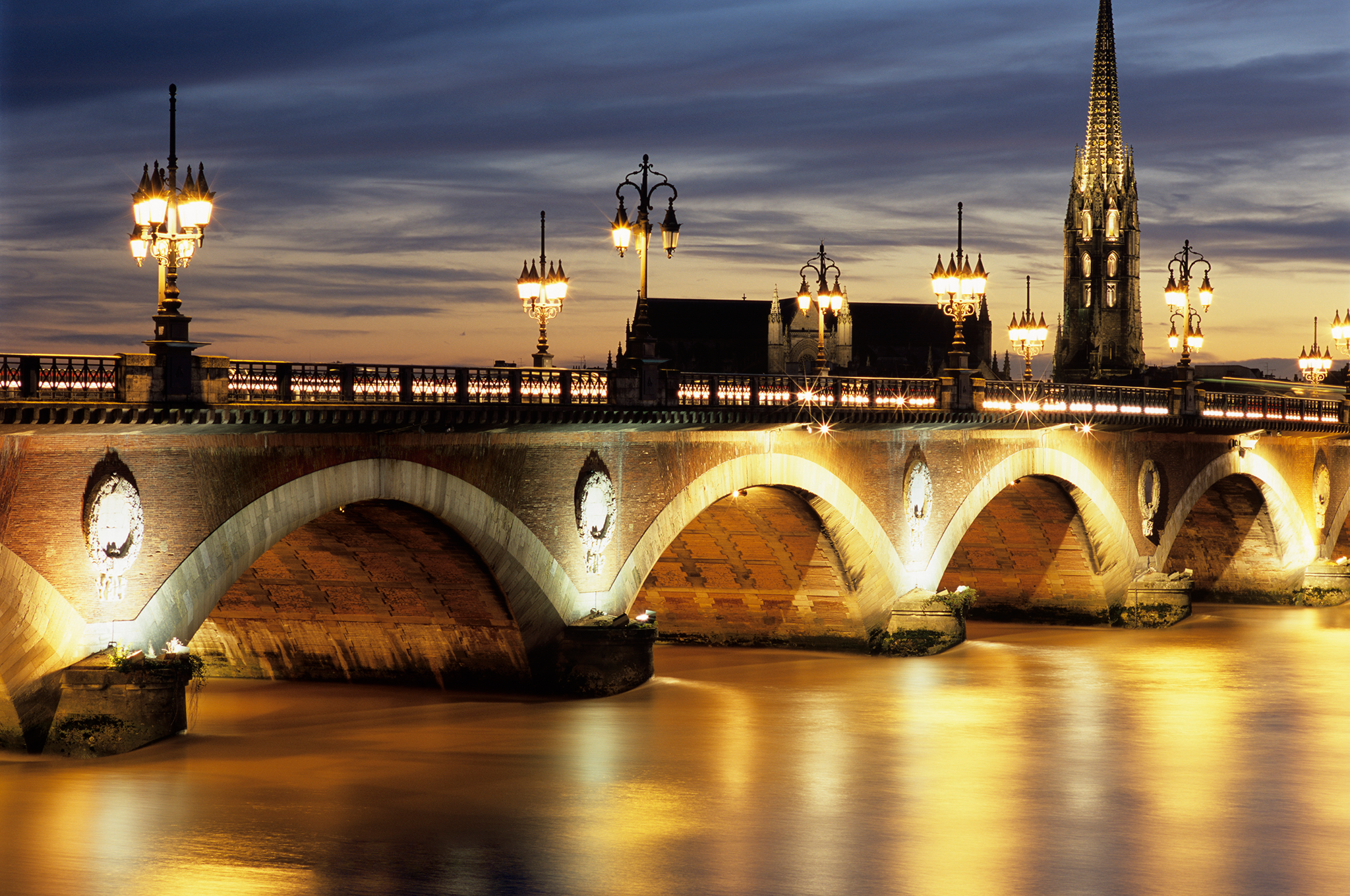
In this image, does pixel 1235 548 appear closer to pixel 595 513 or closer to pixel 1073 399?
pixel 1073 399

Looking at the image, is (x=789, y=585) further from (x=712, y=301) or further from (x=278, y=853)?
(x=712, y=301)

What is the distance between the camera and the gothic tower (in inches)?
5256

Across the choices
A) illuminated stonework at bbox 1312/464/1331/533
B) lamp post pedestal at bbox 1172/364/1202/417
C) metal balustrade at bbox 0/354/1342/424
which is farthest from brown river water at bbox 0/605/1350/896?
illuminated stonework at bbox 1312/464/1331/533

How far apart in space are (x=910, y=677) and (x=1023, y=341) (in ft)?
63.7

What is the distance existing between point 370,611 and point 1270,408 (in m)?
37.8

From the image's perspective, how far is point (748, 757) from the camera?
1087 inches

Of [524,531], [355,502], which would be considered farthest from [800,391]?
[355,502]

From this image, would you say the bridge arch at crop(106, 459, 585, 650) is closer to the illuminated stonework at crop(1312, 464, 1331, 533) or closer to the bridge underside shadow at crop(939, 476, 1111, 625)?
the bridge underside shadow at crop(939, 476, 1111, 625)

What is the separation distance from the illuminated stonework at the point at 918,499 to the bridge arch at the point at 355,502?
1135 centimetres

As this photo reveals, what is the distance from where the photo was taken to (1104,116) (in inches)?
5236

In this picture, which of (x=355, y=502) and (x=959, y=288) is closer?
(x=355, y=502)

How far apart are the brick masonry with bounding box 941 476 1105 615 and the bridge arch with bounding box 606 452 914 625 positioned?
860 centimetres

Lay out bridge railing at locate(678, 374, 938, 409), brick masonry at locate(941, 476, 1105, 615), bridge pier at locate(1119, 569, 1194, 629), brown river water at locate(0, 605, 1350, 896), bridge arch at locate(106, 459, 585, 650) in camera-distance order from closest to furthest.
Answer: brown river water at locate(0, 605, 1350, 896)
bridge arch at locate(106, 459, 585, 650)
bridge railing at locate(678, 374, 938, 409)
brick masonry at locate(941, 476, 1105, 615)
bridge pier at locate(1119, 569, 1194, 629)

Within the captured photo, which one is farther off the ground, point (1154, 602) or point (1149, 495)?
point (1149, 495)
